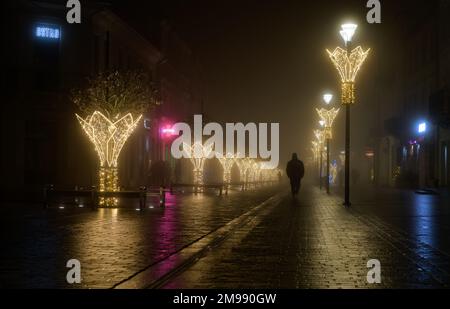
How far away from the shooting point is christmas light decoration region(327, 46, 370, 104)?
28578mm

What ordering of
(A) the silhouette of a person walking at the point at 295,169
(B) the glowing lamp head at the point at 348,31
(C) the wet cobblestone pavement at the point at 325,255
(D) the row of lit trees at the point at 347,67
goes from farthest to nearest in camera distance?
(A) the silhouette of a person walking at the point at 295,169
(D) the row of lit trees at the point at 347,67
(B) the glowing lamp head at the point at 348,31
(C) the wet cobblestone pavement at the point at 325,255

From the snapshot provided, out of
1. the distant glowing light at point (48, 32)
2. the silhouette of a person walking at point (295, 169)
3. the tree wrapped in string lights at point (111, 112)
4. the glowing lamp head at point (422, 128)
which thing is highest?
the distant glowing light at point (48, 32)

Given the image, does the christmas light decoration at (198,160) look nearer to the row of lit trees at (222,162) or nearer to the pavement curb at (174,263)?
the row of lit trees at (222,162)

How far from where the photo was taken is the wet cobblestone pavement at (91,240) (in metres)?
9.70

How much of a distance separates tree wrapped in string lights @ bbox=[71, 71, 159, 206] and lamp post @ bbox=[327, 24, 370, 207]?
656 cm

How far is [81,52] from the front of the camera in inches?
1581

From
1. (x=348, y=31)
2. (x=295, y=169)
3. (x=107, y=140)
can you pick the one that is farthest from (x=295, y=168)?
(x=107, y=140)

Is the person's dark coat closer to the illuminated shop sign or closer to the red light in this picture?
the illuminated shop sign

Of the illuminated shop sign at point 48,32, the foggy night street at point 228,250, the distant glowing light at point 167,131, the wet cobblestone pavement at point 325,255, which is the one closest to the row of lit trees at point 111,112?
the foggy night street at point 228,250

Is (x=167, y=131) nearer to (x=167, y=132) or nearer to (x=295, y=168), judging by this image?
(x=167, y=132)

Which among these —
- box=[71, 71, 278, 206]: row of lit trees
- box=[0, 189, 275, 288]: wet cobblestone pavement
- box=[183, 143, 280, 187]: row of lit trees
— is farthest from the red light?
box=[0, 189, 275, 288]: wet cobblestone pavement

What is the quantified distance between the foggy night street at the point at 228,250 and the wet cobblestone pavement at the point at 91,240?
0.05 ft
